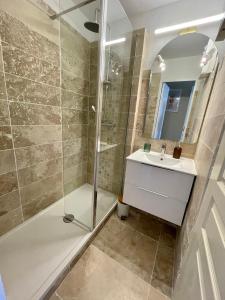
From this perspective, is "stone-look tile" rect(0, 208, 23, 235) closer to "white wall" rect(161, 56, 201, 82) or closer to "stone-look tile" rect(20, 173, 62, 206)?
"stone-look tile" rect(20, 173, 62, 206)

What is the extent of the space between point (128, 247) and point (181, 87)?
1.77 meters

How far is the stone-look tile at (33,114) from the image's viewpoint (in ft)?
3.99

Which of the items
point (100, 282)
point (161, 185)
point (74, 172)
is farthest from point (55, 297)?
point (74, 172)

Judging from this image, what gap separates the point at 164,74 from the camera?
60.0 inches

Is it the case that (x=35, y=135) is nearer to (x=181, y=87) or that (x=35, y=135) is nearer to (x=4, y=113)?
(x=4, y=113)

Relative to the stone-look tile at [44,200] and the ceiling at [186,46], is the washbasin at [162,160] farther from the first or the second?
the stone-look tile at [44,200]

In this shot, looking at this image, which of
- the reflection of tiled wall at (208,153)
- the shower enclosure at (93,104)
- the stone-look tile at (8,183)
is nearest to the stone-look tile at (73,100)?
the shower enclosure at (93,104)

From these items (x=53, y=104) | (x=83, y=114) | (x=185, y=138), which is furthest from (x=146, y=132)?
(x=53, y=104)

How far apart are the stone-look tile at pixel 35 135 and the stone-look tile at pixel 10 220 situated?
68cm

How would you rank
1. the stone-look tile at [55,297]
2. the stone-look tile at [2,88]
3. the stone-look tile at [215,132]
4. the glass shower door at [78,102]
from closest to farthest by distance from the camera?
the stone-look tile at [215,132], the stone-look tile at [55,297], the stone-look tile at [2,88], the glass shower door at [78,102]

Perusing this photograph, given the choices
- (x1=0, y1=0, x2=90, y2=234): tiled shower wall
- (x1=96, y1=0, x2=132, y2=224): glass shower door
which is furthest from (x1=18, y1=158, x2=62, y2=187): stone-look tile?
(x1=96, y1=0, x2=132, y2=224): glass shower door

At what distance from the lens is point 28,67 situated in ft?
4.05

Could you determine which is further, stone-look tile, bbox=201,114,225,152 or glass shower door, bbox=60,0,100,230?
glass shower door, bbox=60,0,100,230

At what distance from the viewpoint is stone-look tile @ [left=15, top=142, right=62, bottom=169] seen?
4.37 ft
